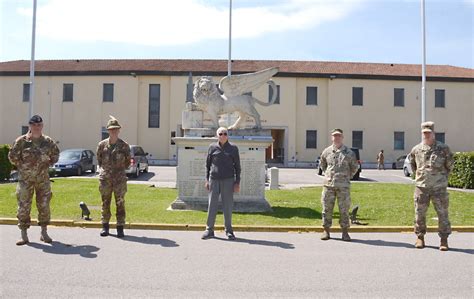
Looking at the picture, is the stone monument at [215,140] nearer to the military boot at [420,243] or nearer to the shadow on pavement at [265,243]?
the shadow on pavement at [265,243]

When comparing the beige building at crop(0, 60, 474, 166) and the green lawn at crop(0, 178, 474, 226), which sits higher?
the beige building at crop(0, 60, 474, 166)

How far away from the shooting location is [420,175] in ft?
22.7

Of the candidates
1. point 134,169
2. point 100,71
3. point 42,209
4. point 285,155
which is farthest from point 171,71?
point 42,209

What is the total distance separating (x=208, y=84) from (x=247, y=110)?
3.78ft

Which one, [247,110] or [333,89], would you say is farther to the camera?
[333,89]

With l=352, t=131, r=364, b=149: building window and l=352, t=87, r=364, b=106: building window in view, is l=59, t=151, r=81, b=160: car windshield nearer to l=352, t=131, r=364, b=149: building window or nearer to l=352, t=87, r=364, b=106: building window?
l=352, t=131, r=364, b=149: building window

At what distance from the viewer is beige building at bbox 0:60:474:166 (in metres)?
36.6

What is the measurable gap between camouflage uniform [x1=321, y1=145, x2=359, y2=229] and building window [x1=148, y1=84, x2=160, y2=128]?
30570mm

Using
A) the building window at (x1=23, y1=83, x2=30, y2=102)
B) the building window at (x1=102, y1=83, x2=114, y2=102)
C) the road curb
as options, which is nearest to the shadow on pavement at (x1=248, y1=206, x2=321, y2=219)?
the road curb

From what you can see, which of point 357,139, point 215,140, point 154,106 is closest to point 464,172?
point 215,140

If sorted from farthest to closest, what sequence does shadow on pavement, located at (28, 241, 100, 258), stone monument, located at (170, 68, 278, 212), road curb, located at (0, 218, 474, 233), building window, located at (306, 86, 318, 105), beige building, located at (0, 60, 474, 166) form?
1. building window, located at (306, 86, 318, 105)
2. beige building, located at (0, 60, 474, 166)
3. stone monument, located at (170, 68, 278, 212)
4. road curb, located at (0, 218, 474, 233)
5. shadow on pavement, located at (28, 241, 100, 258)

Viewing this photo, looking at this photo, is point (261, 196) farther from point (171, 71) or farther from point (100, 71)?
point (100, 71)

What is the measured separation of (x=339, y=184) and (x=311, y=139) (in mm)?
29870

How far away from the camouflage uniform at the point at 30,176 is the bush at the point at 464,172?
16226 mm
